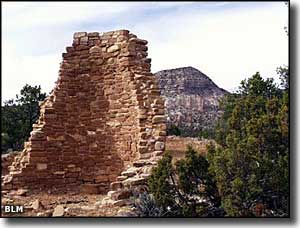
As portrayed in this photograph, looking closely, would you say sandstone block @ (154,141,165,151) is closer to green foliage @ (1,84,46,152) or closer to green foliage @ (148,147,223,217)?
green foliage @ (148,147,223,217)

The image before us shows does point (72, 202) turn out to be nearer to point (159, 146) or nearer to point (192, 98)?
point (159, 146)

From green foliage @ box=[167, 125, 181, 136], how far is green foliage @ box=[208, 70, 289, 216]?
34 centimetres

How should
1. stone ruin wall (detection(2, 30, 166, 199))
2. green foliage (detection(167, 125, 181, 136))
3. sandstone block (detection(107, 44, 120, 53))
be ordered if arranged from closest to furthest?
green foliage (detection(167, 125, 181, 136))
stone ruin wall (detection(2, 30, 166, 199))
sandstone block (detection(107, 44, 120, 53))

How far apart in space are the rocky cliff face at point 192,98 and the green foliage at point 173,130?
0.04 m

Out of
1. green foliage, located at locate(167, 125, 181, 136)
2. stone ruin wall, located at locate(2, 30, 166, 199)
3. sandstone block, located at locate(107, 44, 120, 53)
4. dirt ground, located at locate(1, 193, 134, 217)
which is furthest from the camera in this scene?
sandstone block, located at locate(107, 44, 120, 53)

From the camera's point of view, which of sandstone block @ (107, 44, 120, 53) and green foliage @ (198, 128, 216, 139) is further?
sandstone block @ (107, 44, 120, 53)

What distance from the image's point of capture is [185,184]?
168 inches

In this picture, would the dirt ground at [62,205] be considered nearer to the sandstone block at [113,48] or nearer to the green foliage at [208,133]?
the green foliage at [208,133]

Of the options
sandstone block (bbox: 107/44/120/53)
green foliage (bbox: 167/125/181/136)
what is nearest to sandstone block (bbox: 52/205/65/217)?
green foliage (bbox: 167/125/181/136)

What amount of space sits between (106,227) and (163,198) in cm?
36

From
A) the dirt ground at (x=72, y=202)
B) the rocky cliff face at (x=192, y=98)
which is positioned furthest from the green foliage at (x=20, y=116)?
the rocky cliff face at (x=192, y=98)

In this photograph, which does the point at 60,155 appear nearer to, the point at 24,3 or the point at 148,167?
the point at 148,167

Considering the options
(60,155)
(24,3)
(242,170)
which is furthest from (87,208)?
(24,3)

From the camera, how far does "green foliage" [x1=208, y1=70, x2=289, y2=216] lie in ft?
13.5
